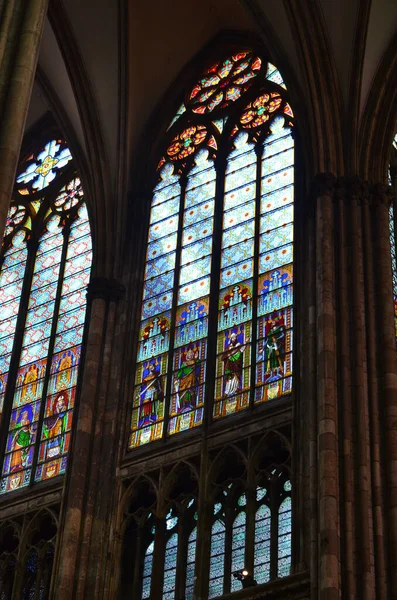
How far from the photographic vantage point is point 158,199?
74.3ft

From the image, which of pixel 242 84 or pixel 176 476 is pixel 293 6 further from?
pixel 176 476

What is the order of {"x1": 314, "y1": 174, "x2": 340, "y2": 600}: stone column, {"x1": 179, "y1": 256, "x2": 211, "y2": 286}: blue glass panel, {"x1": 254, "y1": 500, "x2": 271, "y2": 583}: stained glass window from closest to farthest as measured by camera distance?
{"x1": 314, "y1": 174, "x2": 340, "y2": 600}: stone column < {"x1": 254, "y1": 500, "x2": 271, "y2": 583}: stained glass window < {"x1": 179, "y1": 256, "x2": 211, "y2": 286}: blue glass panel

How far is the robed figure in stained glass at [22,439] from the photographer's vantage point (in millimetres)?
20891

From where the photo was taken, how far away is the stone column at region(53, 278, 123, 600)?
59.9ft

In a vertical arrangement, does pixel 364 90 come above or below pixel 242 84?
below

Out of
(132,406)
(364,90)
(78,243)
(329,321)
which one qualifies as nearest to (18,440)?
(132,406)

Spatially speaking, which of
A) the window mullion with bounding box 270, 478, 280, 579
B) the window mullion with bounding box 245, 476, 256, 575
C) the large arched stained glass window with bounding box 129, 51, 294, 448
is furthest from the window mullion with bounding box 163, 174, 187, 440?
the window mullion with bounding box 270, 478, 280, 579

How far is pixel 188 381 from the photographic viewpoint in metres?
19.9

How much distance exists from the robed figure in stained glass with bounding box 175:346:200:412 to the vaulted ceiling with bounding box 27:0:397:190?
165 inches

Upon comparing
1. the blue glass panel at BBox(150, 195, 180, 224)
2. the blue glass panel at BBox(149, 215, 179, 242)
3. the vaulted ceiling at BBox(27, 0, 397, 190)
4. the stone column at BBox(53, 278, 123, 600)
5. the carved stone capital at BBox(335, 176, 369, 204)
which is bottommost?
the stone column at BBox(53, 278, 123, 600)

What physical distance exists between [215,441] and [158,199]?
5421 mm

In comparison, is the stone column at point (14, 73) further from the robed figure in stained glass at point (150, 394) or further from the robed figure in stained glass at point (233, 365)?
the robed figure in stained glass at point (150, 394)

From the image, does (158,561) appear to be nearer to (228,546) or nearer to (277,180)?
(228,546)

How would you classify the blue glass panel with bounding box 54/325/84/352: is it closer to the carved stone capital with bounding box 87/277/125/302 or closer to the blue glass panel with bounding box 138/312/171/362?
the carved stone capital with bounding box 87/277/125/302
